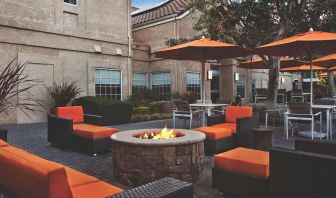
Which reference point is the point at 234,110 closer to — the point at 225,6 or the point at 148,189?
the point at 148,189

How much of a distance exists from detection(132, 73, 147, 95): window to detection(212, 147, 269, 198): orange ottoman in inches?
512

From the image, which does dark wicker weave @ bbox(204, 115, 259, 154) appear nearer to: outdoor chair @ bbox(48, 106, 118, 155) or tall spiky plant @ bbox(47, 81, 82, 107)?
outdoor chair @ bbox(48, 106, 118, 155)

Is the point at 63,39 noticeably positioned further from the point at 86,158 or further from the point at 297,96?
the point at 297,96

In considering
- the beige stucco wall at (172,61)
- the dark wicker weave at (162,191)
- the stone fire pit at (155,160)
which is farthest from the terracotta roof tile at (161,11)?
the dark wicker weave at (162,191)

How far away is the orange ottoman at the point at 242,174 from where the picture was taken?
307cm

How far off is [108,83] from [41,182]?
13.0 m

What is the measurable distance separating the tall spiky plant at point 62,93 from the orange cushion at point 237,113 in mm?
7482

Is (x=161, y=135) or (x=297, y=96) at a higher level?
(x=297, y=96)

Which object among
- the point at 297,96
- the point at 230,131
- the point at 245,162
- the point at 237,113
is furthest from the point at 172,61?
the point at 245,162

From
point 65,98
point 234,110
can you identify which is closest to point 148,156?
point 234,110

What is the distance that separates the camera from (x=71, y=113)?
692 cm

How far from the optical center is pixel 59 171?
1670mm

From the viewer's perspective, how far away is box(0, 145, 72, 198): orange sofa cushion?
1629 mm

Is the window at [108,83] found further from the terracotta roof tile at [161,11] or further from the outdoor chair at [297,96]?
the outdoor chair at [297,96]
